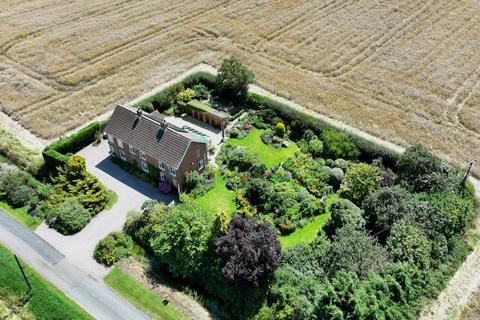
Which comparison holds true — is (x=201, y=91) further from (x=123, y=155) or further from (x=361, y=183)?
(x=361, y=183)

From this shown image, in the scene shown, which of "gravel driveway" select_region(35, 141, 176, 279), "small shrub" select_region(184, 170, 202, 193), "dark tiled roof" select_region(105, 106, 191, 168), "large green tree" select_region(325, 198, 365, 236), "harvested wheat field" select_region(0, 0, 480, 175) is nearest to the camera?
"gravel driveway" select_region(35, 141, 176, 279)

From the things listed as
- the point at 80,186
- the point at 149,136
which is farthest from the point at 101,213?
the point at 149,136

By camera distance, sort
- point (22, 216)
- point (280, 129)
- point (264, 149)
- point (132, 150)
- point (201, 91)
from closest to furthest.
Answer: point (22, 216)
point (132, 150)
point (264, 149)
point (280, 129)
point (201, 91)

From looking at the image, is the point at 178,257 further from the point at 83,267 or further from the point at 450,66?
the point at 450,66

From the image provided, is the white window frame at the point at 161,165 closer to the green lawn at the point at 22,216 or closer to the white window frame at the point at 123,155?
the white window frame at the point at 123,155

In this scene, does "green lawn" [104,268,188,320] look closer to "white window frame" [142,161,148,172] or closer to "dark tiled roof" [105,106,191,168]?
"dark tiled roof" [105,106,191,168]

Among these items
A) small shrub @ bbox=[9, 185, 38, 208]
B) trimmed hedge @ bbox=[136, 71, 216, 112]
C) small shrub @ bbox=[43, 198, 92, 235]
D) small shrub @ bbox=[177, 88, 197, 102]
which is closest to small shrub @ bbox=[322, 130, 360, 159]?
small shrub @ bbox=[177, 88, 197, 102]
